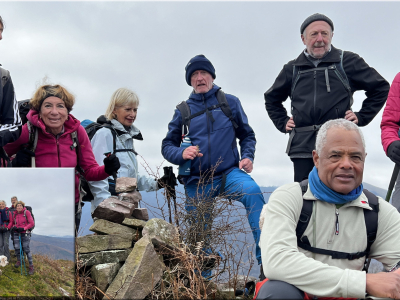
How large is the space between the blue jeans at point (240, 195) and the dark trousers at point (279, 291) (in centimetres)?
204

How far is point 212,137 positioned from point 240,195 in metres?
1.01

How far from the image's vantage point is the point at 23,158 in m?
4.91

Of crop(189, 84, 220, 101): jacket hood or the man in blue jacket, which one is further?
crop(189, 84, 220, 101): jacket hood

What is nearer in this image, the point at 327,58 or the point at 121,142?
the point at 327,58

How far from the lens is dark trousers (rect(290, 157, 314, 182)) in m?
5.59

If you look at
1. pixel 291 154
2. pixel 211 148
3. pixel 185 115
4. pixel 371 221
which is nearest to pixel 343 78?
pixel 291 154

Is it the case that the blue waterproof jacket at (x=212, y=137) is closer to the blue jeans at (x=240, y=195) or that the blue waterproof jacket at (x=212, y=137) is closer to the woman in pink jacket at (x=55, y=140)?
the blue jeans at (x=240, y=195)

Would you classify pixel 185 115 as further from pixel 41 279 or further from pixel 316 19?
pixel 41 279

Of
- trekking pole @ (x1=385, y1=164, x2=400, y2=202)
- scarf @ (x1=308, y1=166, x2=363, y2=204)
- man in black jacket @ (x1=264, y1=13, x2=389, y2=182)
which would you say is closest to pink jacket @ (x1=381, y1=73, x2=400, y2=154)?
trekking pole @ (x1=385, y1=164, x2=400, y2=202)

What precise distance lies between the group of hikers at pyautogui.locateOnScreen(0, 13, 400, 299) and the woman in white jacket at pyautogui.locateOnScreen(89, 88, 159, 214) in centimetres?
2

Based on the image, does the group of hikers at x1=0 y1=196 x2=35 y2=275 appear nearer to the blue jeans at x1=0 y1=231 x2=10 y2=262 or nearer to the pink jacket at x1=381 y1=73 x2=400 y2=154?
the blue jeans at x1=0 y1=231 x2=10 y2=262

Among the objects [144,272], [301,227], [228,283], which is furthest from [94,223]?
[301,227]

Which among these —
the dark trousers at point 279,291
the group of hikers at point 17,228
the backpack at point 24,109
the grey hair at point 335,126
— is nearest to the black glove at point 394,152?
the grey hair at point 335,126

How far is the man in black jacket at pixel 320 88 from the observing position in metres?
5.59
